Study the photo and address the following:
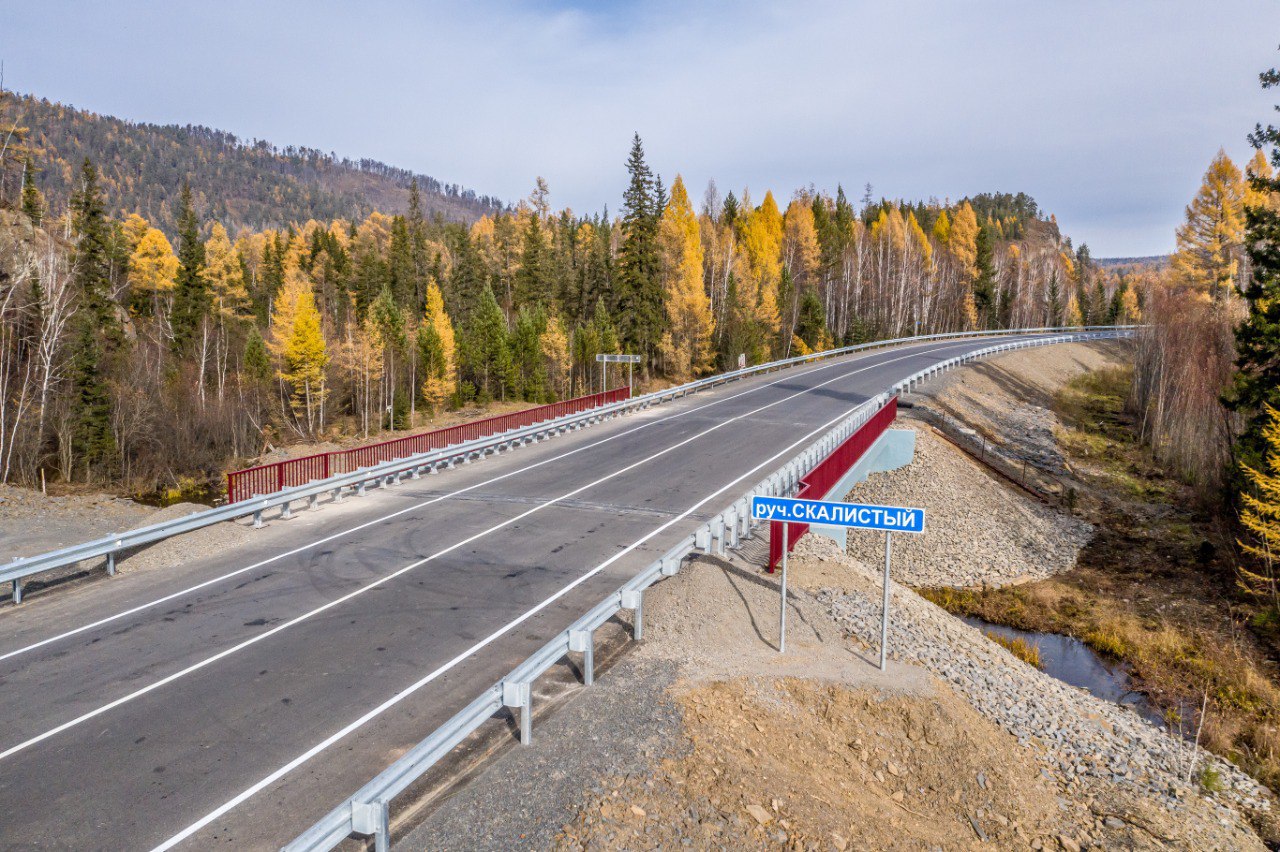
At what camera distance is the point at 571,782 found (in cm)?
780

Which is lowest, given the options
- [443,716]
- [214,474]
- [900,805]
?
[214,474]

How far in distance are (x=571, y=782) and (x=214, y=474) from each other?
150ft

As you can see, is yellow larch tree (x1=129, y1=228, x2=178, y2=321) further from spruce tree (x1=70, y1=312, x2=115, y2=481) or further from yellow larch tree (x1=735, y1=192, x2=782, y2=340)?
yellow larch tree (x1=735, y1=192, x2=782, y2=340)

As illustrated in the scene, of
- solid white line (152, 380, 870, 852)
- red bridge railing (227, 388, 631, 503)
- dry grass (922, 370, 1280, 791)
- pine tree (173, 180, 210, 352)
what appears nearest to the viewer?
solid white line (152, 380, 870, 852)

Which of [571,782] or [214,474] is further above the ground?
[571,782]

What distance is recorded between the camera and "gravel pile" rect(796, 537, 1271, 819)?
11602mm

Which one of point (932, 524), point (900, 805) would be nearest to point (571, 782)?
point (900, 805)

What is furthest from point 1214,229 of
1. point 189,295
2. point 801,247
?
point 189,295

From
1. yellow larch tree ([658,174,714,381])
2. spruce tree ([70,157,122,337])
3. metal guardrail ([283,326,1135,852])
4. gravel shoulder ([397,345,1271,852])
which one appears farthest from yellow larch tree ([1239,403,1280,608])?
spruce tree ([70,157,122,337])

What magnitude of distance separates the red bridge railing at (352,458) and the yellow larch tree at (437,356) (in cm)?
2980

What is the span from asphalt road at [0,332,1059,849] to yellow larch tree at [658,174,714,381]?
36.3 metres

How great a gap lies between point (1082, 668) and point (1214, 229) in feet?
150

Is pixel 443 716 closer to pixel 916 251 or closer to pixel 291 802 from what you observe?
pixel 291 802

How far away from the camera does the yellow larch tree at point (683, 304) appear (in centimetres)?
5791
